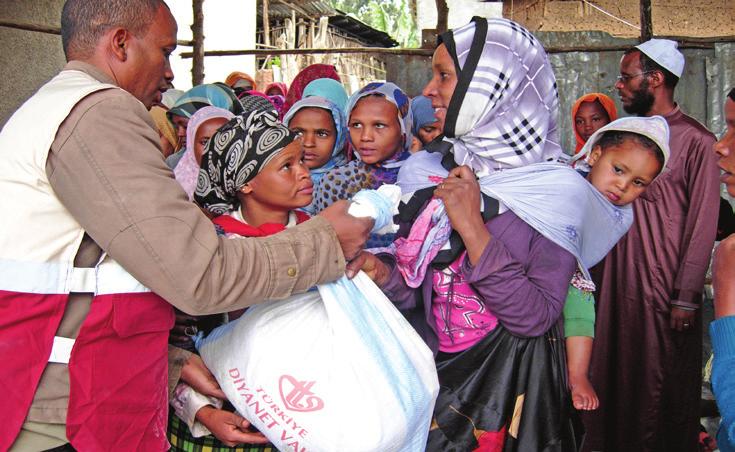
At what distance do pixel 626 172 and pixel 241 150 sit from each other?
143 cm

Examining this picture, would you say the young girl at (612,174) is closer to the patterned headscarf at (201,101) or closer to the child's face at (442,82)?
the child's face at (442,82)

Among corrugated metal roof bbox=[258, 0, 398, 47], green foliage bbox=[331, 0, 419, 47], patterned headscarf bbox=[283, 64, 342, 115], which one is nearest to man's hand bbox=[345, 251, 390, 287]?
patterned headscarf bbox=[283, 64, 342, 115]

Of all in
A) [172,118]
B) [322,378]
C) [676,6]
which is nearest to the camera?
[322,378]

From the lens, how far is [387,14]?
34.8m

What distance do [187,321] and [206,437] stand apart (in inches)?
13.9

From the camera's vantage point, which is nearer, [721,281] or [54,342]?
[54,342]

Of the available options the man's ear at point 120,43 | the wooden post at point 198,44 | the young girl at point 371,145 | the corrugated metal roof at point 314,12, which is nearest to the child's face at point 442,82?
the young girl at point 371,145

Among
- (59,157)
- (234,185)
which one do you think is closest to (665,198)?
(234,185)

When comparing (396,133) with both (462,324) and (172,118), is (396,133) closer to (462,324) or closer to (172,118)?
(462,324)

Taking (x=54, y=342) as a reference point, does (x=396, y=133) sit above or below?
above

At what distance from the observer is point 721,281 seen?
1575 mm

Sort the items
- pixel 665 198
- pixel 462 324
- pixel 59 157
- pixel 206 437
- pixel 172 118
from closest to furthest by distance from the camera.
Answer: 1. pixel 59 157
2. pixel 206 437
3. pixel 462 324
4. pixel 665 198
5. pixel 172 118

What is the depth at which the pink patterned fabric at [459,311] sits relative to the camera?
1949 mm

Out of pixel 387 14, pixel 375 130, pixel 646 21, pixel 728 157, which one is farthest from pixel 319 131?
pixel 387 14
